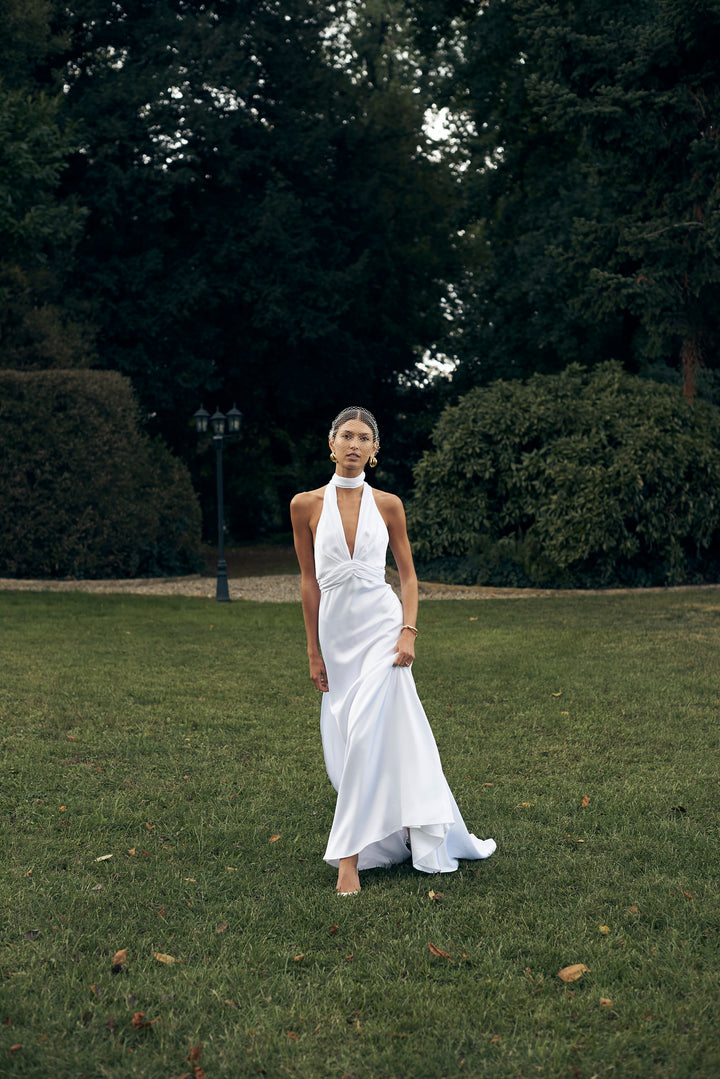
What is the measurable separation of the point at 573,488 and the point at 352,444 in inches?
520

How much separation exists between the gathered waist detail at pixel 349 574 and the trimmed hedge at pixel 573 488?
12.8m

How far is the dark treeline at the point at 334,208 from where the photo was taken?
64.4ft

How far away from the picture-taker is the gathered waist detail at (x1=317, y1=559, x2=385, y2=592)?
4645 millimetres

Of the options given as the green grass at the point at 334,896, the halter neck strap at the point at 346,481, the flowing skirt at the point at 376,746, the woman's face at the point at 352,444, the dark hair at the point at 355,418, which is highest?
the dark hair at the point at 355,418

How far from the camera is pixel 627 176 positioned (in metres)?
20.7

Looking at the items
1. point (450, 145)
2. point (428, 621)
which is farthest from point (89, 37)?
point (428, 621)

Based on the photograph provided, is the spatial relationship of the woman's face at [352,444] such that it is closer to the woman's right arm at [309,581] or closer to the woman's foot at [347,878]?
the woman's right arm at [309,581]

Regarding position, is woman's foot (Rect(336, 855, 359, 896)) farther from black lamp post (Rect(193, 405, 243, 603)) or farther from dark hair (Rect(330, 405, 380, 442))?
black lamp post (Rect(193, 405, 243, 603))

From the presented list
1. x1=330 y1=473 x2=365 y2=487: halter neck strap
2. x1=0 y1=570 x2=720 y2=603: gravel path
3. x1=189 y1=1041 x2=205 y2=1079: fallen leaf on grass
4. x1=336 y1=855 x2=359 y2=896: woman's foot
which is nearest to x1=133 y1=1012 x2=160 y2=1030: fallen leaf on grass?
x1=189 y1=1041 x2=205 y2=1079: fallen leaf on grass

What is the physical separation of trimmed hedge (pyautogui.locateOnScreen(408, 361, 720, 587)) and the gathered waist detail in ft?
42.0

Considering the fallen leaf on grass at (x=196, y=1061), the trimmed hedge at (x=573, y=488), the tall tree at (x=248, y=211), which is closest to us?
the fallen leaf on grass at (x=196, y=1061)

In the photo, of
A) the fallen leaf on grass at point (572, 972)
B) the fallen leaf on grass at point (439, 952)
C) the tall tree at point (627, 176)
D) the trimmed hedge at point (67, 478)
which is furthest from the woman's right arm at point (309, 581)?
the tall tree at point (627, 176)

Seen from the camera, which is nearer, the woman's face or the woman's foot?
the woman's foot

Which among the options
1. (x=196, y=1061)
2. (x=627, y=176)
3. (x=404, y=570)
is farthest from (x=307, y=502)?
(x=627, y=176)
